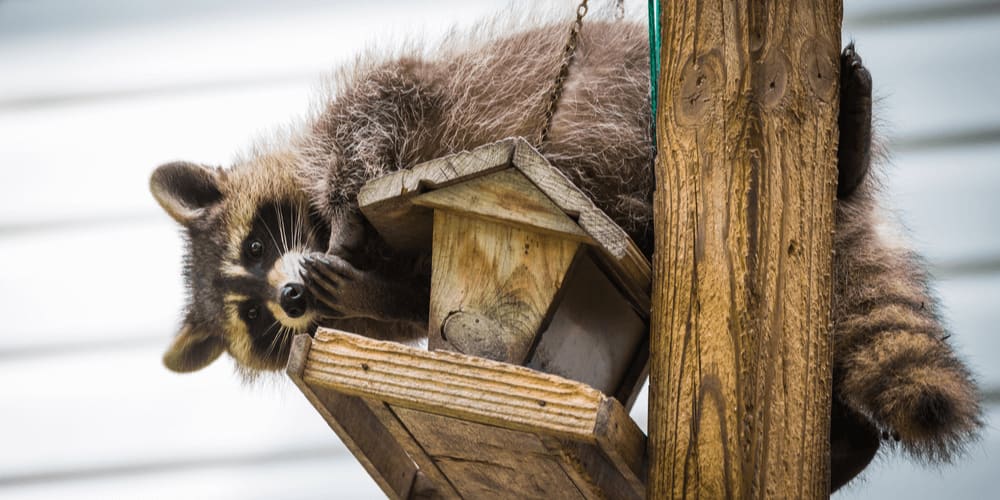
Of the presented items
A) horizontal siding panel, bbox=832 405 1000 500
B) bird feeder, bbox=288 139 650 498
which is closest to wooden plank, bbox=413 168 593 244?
bird feeder, bbox=288 139 650 498

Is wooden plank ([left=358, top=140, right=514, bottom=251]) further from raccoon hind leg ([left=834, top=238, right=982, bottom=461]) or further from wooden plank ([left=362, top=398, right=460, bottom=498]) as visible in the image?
raccoon hind leg ([left=834, top=238, right=982, bottom=461])

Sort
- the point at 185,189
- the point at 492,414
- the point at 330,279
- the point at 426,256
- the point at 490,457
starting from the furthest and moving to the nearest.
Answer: the point at 185,189
the point at 426,256
the point at 330,279
the point at 490,457
the point at 492,414

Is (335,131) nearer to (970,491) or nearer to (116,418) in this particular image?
(116,418)

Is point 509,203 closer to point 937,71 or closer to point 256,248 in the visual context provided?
point 256,248

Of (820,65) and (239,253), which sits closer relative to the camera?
(820,65)

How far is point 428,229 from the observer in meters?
2.18

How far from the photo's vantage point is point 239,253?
2725mm

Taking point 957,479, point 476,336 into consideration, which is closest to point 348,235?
point 476,336

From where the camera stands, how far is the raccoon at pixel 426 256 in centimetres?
187

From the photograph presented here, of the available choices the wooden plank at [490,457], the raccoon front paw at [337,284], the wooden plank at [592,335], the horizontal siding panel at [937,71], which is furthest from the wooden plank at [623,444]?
the horizontal siding panel at [937,71]

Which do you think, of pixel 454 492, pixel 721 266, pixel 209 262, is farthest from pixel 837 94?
pixel 209 262

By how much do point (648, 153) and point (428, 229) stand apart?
1.57ft

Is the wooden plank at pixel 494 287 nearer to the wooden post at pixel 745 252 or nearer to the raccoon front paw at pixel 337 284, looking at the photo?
the wooden post at pixel 745 252

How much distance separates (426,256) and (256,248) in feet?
1.80
